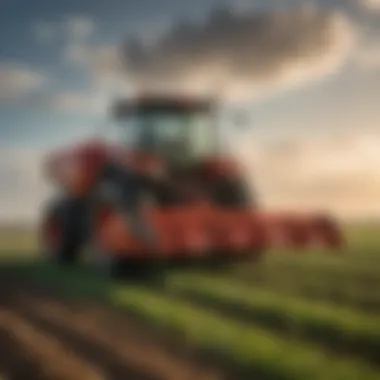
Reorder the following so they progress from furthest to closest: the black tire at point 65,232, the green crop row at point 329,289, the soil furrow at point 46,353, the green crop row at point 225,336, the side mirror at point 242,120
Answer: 1. the black tire at point 65,232
2. the side mirror at point 242,120
3. the green crop row at point 329,289
4. the soil furrow at point 46,353
5. the green crop row at point 225,336

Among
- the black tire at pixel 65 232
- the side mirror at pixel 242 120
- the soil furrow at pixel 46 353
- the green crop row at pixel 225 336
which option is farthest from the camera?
the black tire at pixel 65 232

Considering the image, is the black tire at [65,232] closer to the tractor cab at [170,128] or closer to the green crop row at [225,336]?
the green crop row at [225,336]

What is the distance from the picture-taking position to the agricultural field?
5.78 feet

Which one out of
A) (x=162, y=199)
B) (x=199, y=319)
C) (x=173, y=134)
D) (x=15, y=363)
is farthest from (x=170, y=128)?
(x=15, y=363)

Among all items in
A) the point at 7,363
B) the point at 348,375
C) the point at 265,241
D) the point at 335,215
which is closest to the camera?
the point at 348,375

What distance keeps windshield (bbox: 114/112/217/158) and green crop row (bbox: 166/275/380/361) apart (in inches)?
15.1

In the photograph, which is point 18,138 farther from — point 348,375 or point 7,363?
point 348,375

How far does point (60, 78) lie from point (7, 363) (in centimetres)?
79

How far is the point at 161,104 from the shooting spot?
2055mm

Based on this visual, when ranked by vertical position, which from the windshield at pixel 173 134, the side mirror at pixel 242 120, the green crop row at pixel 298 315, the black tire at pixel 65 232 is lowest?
the green crop row at pixel 298 315

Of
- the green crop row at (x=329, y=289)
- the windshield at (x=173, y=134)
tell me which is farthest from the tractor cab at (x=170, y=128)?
the green crop row at (x=329, y=289)

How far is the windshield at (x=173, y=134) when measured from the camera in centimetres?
207

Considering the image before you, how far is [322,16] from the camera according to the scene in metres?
2.04

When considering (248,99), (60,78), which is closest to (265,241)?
(248,99)
